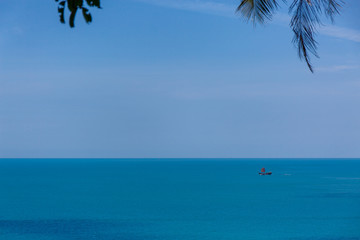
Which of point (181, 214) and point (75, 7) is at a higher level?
point (75, 7)

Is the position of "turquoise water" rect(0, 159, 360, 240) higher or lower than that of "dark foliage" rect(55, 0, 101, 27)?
lower

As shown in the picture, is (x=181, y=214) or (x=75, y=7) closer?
(x=75, y=7)

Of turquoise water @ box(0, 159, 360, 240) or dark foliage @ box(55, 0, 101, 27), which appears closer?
dark foliage @ box(55, 0, 101, 27)

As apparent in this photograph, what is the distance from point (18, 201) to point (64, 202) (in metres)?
5.30

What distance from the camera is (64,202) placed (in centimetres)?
4803

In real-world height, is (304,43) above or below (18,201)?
above

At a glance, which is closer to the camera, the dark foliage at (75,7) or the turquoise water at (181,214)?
the dark foliage at (75,7)

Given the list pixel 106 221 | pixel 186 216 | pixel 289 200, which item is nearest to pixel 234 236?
pixel 186 216

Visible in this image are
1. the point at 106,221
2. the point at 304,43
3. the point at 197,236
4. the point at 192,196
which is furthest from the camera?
the point at 192,196

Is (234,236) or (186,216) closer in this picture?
(234,236)

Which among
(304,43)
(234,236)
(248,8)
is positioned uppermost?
(248,8)

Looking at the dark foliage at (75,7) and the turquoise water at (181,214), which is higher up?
the dark foliage at (75,7)

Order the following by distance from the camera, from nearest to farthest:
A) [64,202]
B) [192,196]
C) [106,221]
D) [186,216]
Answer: [106,221]
[186,216]
[64,202]
[192,196]

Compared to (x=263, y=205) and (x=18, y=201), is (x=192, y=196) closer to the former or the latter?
(x=263, y=205)
